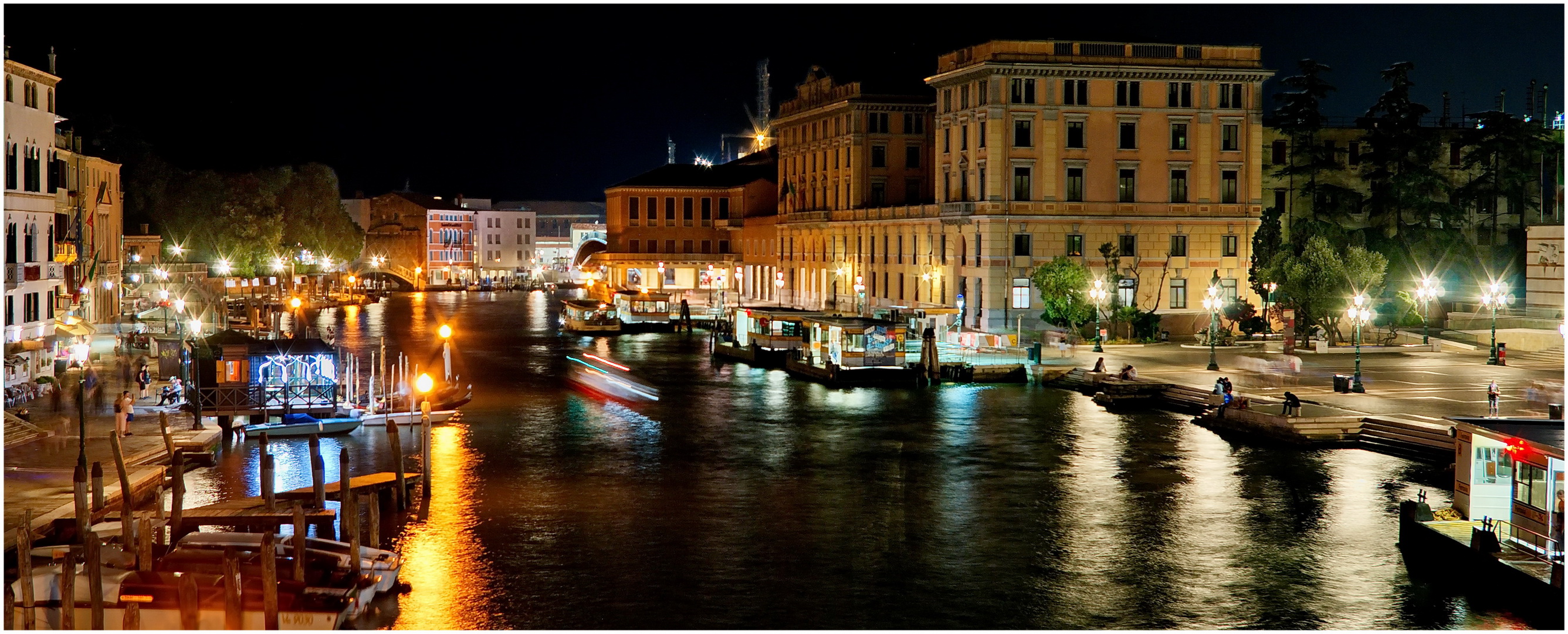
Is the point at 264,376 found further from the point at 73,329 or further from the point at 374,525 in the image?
the point at 374,525

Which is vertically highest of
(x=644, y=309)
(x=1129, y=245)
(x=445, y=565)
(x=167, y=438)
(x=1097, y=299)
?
(x=1129, y=245)

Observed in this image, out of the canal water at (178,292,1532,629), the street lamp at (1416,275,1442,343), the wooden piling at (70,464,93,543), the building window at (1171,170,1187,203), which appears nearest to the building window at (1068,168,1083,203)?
the building window at (1171,170,1187,203)

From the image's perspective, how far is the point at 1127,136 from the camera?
73500 millimetres

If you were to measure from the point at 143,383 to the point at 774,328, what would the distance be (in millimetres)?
Answer: 30623

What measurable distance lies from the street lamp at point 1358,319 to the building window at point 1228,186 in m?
13.3

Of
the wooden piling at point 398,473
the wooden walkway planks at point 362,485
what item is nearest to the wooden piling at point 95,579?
the wooden walkway planks at point 362,485

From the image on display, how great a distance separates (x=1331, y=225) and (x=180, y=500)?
2457 inches

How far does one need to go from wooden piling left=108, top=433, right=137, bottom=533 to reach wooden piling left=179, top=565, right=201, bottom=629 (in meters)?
3.37

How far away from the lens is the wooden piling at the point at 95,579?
72.2ft

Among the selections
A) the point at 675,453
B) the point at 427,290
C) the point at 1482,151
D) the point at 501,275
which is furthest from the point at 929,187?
the point at 501,275

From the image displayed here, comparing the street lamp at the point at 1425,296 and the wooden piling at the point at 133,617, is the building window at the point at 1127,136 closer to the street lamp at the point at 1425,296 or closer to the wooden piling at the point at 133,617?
the street lamp at the point at 1425,296

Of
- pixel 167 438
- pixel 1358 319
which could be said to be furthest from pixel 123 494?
pixel 1358 319

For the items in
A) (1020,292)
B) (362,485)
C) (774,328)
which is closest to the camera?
(362,485)

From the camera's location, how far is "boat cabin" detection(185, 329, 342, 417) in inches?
1606
